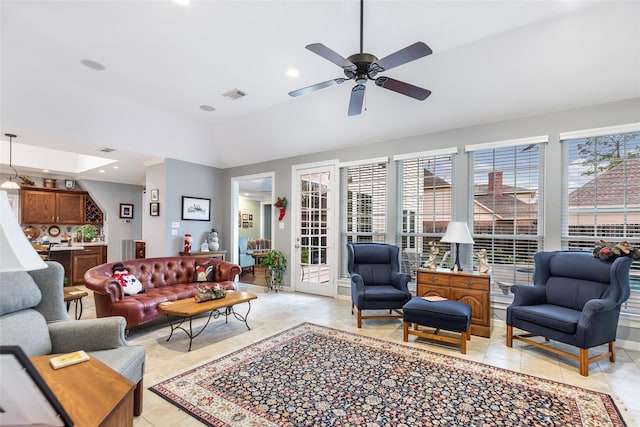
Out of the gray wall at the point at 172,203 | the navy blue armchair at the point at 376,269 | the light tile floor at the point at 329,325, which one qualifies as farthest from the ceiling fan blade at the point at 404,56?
the gray wall at the point at 172,203

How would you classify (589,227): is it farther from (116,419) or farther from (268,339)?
(116,419)

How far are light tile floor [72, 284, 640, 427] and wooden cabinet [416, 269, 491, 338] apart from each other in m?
0.20

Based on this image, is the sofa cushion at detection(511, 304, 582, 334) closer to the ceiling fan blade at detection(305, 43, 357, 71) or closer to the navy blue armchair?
the navy blue armchair

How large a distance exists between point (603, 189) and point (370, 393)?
3438mm

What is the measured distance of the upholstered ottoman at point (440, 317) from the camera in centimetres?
310

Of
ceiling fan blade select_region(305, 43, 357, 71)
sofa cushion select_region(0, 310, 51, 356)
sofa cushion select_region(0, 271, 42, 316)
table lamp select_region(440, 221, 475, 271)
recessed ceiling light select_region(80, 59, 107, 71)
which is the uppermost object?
recessed ceiling light select_region(80, 59, 107, 71)

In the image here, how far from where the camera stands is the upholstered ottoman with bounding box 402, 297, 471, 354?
3098 mm

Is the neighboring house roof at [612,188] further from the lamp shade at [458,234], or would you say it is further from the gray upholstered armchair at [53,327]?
the gray upholstered armchair at [53,327]

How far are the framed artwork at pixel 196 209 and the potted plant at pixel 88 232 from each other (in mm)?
2943

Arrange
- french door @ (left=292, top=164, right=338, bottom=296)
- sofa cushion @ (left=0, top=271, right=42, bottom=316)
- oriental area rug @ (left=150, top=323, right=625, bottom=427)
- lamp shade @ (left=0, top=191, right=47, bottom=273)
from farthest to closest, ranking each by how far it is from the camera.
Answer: french door @ (left=292, top=164, right=338, bottom=296) → oriental area rug @ (left=150, top=323, right=625, bottom=427) → sofa cushion @ (left=0, top=271, right=42, bottom=316) → lamp shade @ (left=0, top=191, right=47, bottom=273)

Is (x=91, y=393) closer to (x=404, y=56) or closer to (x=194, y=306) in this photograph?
(x=194, y=306)

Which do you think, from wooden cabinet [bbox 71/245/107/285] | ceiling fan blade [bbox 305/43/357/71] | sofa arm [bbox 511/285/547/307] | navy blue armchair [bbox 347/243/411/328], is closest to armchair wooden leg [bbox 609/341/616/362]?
sofa arm [bbox 511/285/547/307]

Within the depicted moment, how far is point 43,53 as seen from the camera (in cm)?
332

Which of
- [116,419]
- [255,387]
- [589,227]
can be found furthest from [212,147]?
[589,227]
